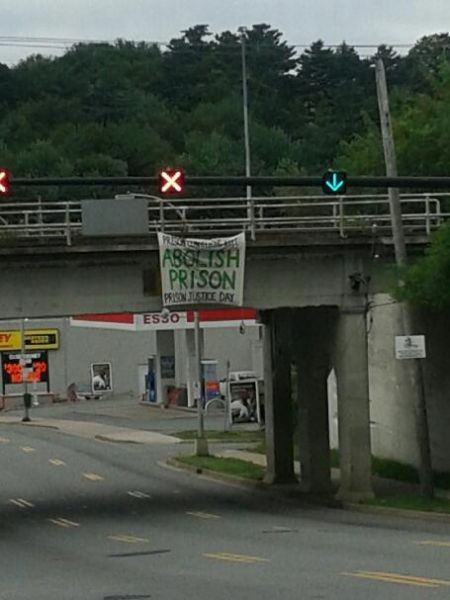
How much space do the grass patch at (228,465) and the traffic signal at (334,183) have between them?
15.5m

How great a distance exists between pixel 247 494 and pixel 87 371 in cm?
5041

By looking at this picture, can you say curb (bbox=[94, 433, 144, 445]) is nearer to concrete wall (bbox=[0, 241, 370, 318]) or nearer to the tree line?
concrete wall (bbox=[0, 241, 370, 318])

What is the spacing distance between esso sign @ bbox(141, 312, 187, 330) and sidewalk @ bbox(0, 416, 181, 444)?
18.2ft

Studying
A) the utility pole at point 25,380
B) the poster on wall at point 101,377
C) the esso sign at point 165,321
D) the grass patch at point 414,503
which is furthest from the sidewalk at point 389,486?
the poster on wall at point 101,377

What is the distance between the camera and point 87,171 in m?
99.5

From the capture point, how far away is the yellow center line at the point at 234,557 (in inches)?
784

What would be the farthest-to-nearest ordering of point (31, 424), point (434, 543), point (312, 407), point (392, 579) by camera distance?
point (31, 424) < point (312, 407) < point (434, 543) < point (392, 579)

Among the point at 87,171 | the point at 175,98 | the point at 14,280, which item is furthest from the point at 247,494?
the point at 175,98

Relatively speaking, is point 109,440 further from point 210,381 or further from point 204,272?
point 204,272

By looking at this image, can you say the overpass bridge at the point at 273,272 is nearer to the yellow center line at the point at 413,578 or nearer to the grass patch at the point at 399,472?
the grass patch at the point at 399,472

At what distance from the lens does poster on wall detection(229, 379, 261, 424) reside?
59.8 meters

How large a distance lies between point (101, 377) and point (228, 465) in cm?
4425

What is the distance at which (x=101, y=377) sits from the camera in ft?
283

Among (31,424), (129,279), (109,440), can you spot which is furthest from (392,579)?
(31,424)
